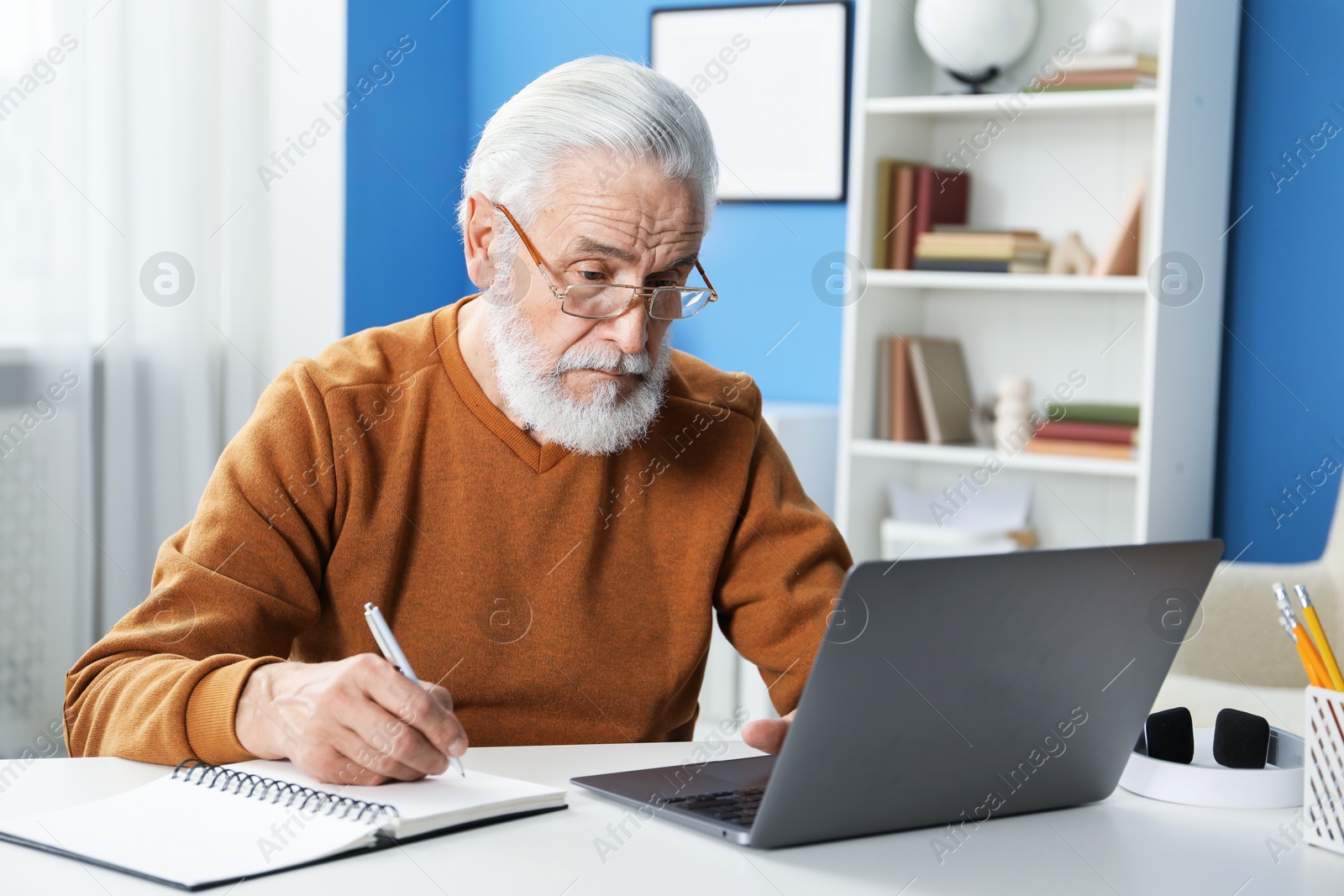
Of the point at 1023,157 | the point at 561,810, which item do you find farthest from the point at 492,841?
the point at 1023,157

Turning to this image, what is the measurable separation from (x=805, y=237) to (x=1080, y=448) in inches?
37.4

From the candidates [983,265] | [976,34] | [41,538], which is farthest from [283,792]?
[976,34]

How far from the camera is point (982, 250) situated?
9.96 feet

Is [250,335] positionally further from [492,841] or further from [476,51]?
[492,841]

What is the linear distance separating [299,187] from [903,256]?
1.57m

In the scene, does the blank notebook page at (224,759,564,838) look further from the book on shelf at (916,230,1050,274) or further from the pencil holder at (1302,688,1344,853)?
the book on shelf at (916,230,1050,274)

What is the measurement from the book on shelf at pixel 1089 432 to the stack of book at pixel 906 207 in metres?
0.49

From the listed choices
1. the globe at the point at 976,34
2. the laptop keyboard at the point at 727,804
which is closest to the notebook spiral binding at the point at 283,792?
the laptop keyboard at the point at 727,804

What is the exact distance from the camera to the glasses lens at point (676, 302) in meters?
1.43

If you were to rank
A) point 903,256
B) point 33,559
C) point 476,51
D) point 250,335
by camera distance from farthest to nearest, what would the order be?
point 476,51 → point 250,335 → point 903,256 → point 33,559

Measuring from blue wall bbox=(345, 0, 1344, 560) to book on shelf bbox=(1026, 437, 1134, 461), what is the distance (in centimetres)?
30

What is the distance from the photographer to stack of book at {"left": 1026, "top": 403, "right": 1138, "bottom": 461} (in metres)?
2.90

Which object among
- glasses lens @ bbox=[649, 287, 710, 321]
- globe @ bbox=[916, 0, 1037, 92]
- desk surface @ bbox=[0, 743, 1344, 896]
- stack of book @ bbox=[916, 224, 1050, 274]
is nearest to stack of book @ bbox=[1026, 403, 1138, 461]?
stack of book @ bbox=[916, 224, 1050, 274]

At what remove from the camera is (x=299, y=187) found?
3.57m
